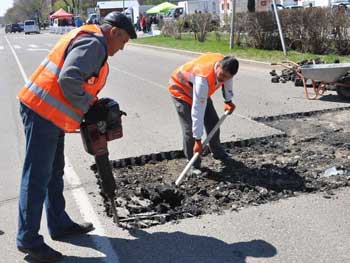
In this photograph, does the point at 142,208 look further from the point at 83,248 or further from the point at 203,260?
the point at 203,260

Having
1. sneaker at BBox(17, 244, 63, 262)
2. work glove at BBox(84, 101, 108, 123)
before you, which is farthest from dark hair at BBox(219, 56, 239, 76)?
sneaker at BBox(17, 244, 63, 262)

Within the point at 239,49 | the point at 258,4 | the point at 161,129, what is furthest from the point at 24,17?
the point at 161,129

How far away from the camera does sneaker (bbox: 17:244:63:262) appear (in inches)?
147

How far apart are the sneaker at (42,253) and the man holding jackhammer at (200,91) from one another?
1.83 m

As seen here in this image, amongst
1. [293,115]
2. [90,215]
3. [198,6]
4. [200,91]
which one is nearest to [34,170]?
[90,215]

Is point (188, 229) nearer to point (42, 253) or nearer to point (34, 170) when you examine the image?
point (42, 253)

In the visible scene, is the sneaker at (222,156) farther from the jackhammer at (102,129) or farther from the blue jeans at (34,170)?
the blue jeans at (34,170)

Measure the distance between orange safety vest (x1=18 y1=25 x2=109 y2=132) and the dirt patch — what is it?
1.33 meters

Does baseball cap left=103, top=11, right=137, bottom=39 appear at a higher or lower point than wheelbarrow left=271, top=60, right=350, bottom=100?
higher

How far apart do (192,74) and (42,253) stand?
2.42 m

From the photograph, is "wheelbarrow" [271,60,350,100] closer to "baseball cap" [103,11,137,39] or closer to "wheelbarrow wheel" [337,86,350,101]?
"wheelbarrow wheel" [337,86,350,101]

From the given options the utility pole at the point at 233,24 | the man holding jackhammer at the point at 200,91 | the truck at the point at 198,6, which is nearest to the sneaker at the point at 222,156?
the man holding jackhammer at the point at 200,91

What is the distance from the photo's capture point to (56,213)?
4219mm

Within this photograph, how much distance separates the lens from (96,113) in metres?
3.73
